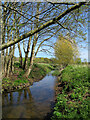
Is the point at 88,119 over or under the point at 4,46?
under

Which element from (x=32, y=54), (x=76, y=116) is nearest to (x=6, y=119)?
(x=76, y=116)

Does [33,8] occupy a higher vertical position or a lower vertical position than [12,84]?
higher

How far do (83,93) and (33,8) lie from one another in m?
6.83

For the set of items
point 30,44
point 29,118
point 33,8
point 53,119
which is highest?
point 33,8

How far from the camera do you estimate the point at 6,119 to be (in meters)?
3.72

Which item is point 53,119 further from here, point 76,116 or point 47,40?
point 47,40

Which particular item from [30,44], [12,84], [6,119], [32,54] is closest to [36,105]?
[6,119]

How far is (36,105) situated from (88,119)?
2770 millimetres

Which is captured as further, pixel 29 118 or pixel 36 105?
pixel 36 105

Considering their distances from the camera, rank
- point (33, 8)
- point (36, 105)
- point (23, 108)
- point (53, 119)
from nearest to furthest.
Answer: point (53, 119), point (23, 108), point (36, 105), point (33, 8)

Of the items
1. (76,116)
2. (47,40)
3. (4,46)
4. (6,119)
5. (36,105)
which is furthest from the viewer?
(47,40)

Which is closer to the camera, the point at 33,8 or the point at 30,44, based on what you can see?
the point at 33,8

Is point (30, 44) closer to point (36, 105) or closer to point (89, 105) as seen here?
point (36, 105)

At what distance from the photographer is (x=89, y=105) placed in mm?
3475
